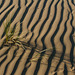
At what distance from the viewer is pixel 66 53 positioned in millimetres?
3350

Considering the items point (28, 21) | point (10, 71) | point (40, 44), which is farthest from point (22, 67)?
point (28, 21)

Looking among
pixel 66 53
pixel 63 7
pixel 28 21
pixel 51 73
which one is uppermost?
pixel 63 7

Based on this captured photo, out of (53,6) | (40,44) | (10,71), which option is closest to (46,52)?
(40,44)

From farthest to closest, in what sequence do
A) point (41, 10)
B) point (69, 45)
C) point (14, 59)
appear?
1. point (41, 10)
2. point (69, 45)
3. point (14, 59)

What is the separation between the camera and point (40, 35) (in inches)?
146

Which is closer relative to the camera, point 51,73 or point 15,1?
point 51,73

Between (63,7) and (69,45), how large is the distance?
5.20 ft

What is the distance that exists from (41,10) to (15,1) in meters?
0.76

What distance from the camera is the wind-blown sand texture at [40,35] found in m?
2.99

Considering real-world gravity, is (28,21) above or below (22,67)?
above

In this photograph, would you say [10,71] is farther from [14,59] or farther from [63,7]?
[63,7]

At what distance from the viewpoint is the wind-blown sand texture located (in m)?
2.99

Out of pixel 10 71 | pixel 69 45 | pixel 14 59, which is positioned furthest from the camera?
pixel 69 45

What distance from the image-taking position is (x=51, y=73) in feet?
9.53
